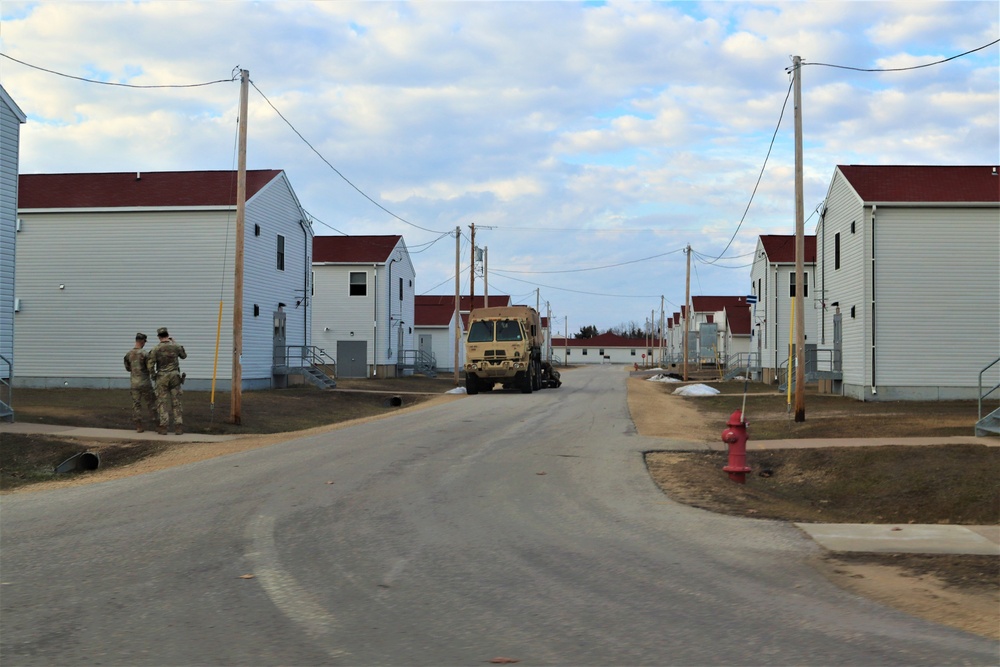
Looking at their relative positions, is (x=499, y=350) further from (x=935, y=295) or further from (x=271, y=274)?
(x=935, y=295)

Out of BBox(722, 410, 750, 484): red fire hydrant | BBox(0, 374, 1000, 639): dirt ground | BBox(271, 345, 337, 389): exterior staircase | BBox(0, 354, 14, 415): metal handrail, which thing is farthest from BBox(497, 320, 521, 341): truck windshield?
BBox(722, 410, 750, 484): red fire hydrant

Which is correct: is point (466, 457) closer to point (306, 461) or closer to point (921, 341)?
point (306, 461)

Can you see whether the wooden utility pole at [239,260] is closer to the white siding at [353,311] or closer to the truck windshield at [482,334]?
the truck windshield at [482,334]

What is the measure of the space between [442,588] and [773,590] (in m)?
2.41

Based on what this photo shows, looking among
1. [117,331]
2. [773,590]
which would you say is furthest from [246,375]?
[773,590]

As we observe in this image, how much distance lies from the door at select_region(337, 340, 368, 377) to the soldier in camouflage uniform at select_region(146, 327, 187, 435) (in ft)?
98.5

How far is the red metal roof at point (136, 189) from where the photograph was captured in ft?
104

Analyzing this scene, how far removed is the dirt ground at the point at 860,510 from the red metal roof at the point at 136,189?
59.2 feet

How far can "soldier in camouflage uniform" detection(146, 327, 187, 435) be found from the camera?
17.2 m

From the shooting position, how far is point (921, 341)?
27578 mm

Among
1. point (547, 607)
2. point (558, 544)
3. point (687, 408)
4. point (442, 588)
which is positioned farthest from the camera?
point (687, 408)

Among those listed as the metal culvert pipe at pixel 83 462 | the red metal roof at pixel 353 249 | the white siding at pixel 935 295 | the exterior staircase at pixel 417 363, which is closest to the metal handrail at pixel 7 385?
the metal culvert pipe at pixel 83 462

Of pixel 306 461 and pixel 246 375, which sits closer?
pixel 306 461

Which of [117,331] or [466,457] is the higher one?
[117,331]
